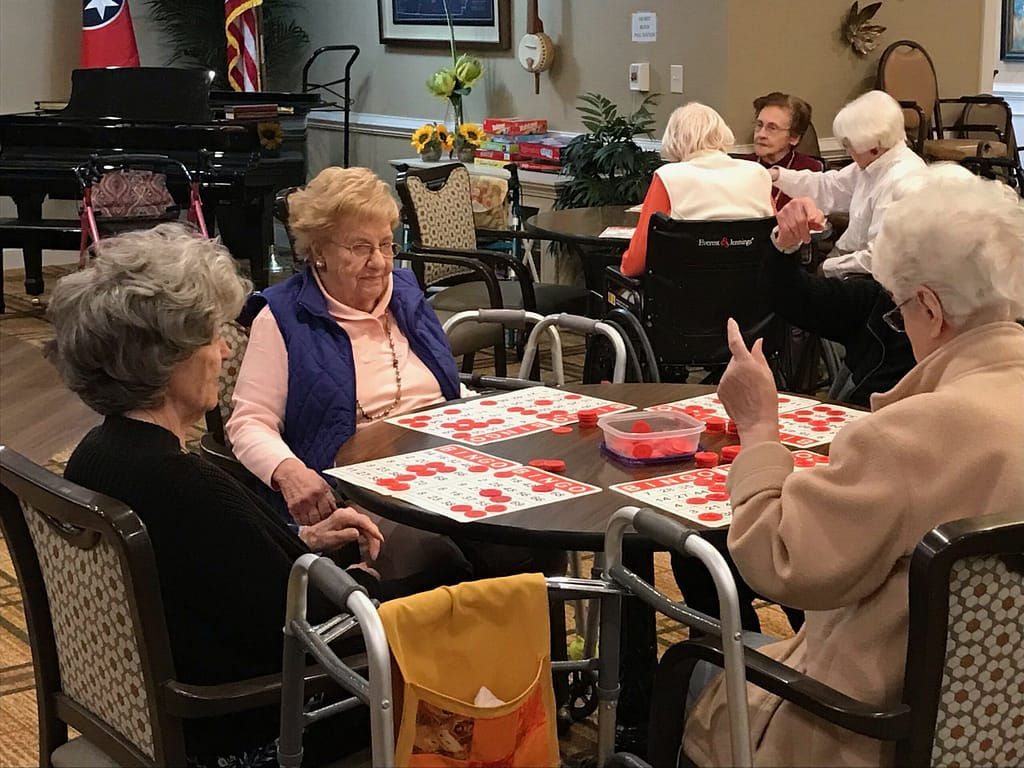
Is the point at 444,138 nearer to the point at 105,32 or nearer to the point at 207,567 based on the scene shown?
the point at 105,32

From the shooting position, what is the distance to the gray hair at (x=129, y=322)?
1.95 m

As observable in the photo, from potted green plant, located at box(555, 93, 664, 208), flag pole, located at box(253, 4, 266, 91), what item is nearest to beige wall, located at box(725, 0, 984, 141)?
potted green plant, located at box(555, 93, 664, 208)

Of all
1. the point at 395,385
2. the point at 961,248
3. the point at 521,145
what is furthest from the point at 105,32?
the point at 961,248

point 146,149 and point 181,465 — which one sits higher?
point 146,149

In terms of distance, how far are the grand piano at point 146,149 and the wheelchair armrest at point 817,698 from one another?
6095mm

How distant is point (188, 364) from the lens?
2016 millimetres

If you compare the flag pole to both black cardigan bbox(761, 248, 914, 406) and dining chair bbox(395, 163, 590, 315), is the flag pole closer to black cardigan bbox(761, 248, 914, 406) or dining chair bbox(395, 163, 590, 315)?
dining chair bbox(395, 163, 590, 315)

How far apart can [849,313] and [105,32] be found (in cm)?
742

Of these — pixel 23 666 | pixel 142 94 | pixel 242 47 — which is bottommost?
pixel 23 666

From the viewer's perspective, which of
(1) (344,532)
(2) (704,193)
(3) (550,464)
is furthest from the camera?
(2) (704,193)

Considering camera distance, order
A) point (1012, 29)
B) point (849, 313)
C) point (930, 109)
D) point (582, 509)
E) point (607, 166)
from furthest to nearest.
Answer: point (1012, 29) → point (930, 109) → point (607, 166) → point (849, 313) → point (582, 509)

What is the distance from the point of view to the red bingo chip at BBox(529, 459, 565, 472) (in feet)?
7.77

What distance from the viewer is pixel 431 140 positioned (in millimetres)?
7750

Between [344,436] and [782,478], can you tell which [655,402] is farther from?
[782,478]
